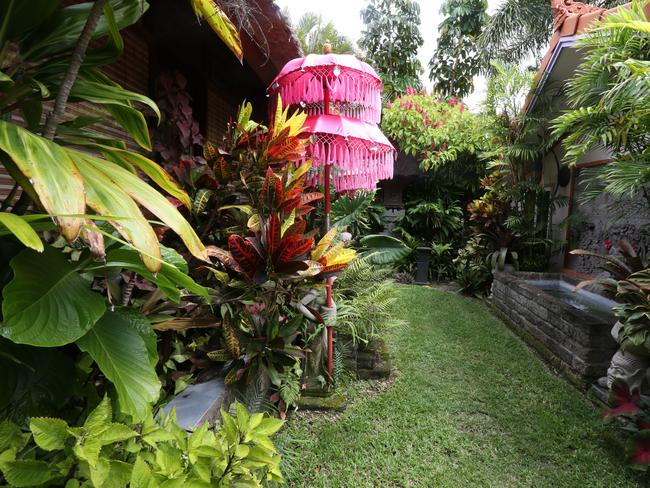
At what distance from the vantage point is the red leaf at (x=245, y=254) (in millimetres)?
1896

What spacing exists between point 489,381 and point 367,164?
2033 millimetres

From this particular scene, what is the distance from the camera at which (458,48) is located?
44.2 feet

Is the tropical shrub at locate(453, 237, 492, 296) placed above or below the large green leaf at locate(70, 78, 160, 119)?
below

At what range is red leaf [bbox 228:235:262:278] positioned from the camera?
74.6 inches

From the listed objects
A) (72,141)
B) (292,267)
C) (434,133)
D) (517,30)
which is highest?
(517,30)

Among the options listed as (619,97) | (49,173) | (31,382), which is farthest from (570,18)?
(31,382)

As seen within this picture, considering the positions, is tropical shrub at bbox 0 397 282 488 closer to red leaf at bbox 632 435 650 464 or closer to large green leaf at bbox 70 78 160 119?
large green leaf at bbox 70 78 160 119

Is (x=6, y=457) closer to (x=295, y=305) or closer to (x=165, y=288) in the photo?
(x=165, y=288)

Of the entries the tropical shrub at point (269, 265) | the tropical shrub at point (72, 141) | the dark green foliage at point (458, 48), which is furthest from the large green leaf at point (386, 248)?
the dark green foliage at point (458, 48)

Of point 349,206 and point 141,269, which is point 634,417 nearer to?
point 141,269

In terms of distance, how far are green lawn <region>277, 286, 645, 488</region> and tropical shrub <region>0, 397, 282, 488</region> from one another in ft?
3.18

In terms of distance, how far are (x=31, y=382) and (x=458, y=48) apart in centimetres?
1556

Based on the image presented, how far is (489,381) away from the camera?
3053 mm

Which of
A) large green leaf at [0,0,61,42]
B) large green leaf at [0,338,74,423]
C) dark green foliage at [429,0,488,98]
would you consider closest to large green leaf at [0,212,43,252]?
large green leaf at [0,338,74,423]
